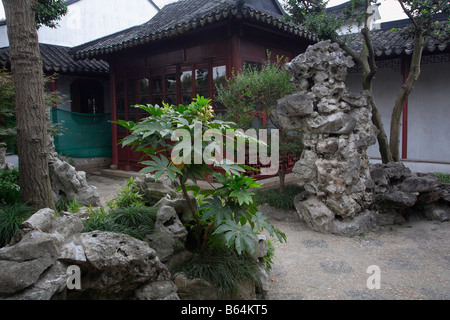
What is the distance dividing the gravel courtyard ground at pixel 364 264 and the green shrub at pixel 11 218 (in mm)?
2448

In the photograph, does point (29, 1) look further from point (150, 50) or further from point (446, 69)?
point (446, 69)

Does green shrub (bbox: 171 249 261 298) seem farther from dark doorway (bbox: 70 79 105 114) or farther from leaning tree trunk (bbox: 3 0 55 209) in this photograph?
dark doorway (bbox: 70 79 105 114)

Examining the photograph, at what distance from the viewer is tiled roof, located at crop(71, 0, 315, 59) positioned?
637cm

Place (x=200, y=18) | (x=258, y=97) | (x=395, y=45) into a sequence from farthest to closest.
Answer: (x=395, y=45), (x=200, y=18), (x=258, y=97)

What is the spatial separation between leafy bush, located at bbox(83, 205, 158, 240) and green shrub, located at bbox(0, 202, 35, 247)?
2.08 ft

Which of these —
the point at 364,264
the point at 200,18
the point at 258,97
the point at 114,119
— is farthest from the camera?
the point at 114,119

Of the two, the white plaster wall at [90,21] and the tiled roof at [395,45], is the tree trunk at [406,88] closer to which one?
the tiled roof at [395,45]

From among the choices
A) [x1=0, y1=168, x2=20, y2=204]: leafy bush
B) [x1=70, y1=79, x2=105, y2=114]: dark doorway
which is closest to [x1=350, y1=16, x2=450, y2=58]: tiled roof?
[x1=0, y1=168, x2=20, y2=204]: leafy bush

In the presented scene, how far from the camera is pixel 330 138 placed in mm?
5309

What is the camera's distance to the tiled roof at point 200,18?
637cm

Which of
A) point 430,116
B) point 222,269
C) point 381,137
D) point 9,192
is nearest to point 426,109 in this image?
point 430,116

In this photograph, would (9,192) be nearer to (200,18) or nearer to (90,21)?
(200,18)

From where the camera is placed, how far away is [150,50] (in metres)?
9.20

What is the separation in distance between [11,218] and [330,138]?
4.09m
